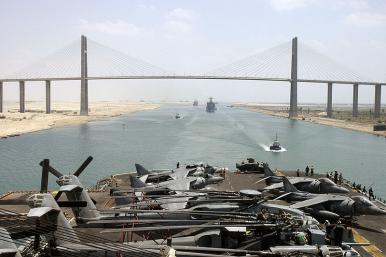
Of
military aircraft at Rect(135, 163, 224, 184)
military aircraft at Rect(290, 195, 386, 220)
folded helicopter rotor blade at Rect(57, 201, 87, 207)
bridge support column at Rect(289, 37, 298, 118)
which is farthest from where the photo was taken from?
bridge support column at Rect(289, 37, 298, 118)

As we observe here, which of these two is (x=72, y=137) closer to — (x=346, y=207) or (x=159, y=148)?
(x=159, y=148)

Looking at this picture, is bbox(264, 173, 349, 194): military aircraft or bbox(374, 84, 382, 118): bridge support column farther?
bbox(374, 84, 382, 118): bridge support column

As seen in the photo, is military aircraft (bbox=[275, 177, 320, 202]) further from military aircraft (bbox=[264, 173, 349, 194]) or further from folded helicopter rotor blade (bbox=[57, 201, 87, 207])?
folded helicopter rotor blade (bbox=[57, 201, 87, 207])

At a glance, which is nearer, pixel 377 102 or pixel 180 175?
pixel 180 175

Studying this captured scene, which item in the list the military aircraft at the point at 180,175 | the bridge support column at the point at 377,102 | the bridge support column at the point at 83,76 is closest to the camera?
the military aircraft at the point at 180,175

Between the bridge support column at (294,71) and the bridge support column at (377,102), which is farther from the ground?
the bridge support column at (294,71)

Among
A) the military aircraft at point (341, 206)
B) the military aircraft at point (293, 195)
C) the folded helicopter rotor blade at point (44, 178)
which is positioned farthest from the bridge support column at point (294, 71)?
the folded helicopter rotor blade at point (44, 178)

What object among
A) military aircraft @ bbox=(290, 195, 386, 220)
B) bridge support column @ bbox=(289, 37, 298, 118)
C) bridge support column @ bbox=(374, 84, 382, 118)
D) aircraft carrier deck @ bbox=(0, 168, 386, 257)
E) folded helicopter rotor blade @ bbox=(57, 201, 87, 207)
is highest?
bridge support column @ bbox=(289, 37, 298, 118)

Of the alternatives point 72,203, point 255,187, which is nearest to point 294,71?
point 255,187

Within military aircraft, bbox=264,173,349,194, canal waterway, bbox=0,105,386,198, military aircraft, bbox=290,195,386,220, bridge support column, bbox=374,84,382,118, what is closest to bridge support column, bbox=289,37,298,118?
bridge support column, bbox=374,84,382,118

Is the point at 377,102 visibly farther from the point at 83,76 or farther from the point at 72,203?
the point at 72,203

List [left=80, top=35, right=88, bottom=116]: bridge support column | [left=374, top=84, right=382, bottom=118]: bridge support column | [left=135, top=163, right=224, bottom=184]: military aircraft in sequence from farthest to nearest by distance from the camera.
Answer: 1. [left=374, top=84, right=382, bottom=118]: bridge support column
2. [left=80, top=35, right=88, bottom=116]: bridge support column
3. [left=135, top=163, right=224, bottom=184]: military aircraft

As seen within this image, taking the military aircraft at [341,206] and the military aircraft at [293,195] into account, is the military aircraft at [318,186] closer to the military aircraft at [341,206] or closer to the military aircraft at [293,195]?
the military aircraft at [293,195]
